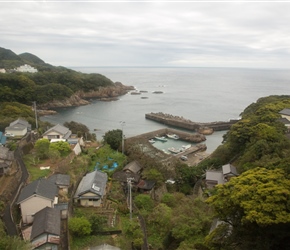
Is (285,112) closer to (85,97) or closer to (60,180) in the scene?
(60,180)

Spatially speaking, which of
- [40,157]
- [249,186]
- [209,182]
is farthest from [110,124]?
[249,186]

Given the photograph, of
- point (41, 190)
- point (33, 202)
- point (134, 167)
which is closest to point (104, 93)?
point (134, 167)

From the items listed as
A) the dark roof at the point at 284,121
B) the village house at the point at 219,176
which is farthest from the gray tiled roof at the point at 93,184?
the dark roof at the point at 284,121

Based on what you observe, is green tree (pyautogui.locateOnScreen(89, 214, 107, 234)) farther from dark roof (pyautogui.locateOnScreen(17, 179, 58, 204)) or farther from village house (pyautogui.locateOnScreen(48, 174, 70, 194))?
village house (pyautogui.locateOnScreen(48, 174, 70, 194))

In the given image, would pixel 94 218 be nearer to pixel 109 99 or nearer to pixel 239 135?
pixel 239 135

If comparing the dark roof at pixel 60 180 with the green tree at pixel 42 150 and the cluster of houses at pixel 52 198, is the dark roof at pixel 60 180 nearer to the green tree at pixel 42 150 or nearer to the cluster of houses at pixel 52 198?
the cluster of houses at pixel 52 198

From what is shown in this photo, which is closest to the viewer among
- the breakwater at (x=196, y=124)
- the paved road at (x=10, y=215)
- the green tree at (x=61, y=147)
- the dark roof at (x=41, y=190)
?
the paved road at (x=10, y=215)
